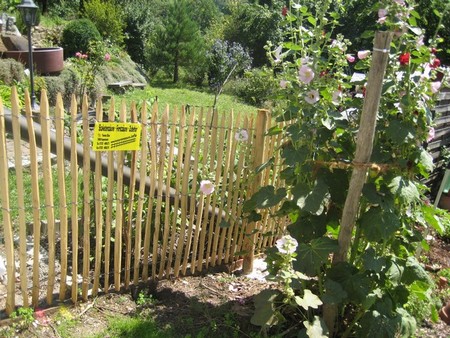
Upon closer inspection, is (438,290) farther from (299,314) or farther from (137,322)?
(137,322)

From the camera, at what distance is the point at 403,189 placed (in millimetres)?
2367

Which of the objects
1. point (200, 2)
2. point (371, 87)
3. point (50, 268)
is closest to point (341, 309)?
point (371, 87)

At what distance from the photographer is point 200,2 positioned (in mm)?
39188

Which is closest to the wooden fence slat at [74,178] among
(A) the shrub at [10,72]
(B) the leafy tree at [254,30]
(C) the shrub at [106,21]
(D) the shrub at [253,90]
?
(A) the shrub at [10,72]

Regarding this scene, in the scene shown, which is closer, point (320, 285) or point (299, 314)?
point (320, 285)

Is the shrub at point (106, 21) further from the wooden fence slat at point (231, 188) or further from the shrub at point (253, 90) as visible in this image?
the wooden fence slat at point (231, 188)

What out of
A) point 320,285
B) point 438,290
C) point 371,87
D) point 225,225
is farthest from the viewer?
point 438,290

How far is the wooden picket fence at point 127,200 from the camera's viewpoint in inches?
95.7

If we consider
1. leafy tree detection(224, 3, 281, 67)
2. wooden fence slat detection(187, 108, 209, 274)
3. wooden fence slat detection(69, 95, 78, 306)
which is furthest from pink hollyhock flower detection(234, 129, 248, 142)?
leafy tree detection(224, 3, 281, 67)

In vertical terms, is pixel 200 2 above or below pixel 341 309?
above

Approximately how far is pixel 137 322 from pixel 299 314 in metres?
1.02

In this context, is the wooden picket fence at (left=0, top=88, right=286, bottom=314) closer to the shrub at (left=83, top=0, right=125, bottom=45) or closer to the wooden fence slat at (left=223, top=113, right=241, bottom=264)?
the wooden fence slat at (left=223, top=113, right=241, bottom=264)

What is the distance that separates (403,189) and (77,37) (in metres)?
11.0

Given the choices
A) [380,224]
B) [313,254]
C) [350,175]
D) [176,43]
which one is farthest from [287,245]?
[176,43]
